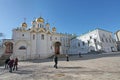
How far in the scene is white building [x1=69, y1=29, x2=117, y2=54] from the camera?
41.1m

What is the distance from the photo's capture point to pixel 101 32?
43.5 metres

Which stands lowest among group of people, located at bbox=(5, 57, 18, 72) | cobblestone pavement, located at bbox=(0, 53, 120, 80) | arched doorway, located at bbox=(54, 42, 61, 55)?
cobblestone pavement, located at bbox=(0, 53, 120, 80)

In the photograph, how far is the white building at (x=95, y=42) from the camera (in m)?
41.1

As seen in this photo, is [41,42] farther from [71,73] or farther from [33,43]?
[71,73]

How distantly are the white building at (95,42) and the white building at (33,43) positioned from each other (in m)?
9.29

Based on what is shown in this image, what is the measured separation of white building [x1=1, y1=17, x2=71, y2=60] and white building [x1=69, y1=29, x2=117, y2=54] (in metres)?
9.29

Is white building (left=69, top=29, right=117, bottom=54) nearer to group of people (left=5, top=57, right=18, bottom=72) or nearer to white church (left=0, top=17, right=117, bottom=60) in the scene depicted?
white church (left=0, top=17, right=117, bottom=60)

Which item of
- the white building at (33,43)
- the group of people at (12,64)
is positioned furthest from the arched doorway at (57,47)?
the group of people at (12,64)

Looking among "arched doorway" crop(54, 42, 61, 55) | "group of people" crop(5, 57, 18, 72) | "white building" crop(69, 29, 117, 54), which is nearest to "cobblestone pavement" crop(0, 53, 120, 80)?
"group of people" crop(5, 57, 18, 72)

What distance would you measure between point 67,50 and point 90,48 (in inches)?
486


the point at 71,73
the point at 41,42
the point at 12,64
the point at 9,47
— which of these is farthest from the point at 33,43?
the point at 71,73

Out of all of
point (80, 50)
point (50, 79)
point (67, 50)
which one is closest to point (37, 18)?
point (67, 50)

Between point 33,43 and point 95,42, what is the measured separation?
23.6m

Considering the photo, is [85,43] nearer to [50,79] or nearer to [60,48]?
[60,48]
